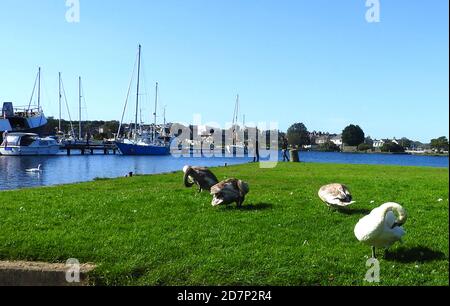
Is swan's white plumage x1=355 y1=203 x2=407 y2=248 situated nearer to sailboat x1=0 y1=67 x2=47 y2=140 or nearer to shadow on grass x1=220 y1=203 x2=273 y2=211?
shadow on grass x1=220 y1=203 x2=273 y2=211

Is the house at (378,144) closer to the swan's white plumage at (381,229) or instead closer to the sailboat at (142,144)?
the sailboat at (142,144)

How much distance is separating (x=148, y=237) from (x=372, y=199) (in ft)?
21.8

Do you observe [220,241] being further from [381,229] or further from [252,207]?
[252,207]

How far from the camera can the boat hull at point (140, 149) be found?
114 metres

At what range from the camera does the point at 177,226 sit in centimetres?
1095

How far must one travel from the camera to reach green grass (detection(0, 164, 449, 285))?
8.32 m

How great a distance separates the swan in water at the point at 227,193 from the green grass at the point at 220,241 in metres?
0.26

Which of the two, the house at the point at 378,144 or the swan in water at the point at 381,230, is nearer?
the swan in water at the point at 381,230

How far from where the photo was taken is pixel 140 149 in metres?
115

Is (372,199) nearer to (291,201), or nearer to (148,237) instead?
(291,201)

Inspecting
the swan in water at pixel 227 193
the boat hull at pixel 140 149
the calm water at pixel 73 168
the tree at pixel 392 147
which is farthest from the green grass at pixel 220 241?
the tree at pixel 392 147

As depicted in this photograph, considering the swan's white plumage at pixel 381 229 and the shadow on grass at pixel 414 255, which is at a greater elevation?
the swan's white plumage at pixel 381 229
